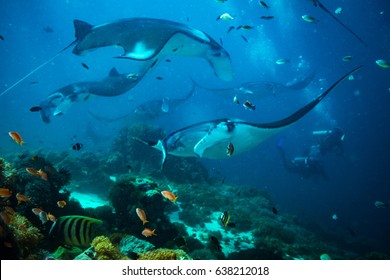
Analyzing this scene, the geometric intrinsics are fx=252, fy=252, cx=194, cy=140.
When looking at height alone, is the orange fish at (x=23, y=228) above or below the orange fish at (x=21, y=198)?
above

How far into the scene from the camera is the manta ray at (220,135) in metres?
4.32

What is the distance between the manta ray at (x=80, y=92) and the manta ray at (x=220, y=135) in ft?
15.6

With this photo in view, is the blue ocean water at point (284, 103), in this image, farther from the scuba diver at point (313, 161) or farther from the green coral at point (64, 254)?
the green coral at point (64, 254)

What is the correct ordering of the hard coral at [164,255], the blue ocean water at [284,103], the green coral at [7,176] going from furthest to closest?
the blue ocean water at [284,103] → the green coral at [7,176] → the hard coral at [164,255]

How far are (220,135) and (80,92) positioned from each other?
20.6 ft

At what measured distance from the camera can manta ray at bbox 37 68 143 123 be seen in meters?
8.19

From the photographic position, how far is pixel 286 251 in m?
6.50

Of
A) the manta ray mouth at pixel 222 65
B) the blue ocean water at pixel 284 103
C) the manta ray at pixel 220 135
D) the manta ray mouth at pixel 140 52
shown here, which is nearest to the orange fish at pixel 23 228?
the manta ray at pixel 220 135

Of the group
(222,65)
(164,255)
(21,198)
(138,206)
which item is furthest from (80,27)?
(164,255)

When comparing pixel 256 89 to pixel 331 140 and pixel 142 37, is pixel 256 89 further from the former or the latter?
pixel 142 37

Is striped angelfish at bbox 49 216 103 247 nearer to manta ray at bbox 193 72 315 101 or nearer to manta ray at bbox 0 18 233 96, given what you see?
manta ray at bbox 0 18 233 96

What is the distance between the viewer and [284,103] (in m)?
61.0
